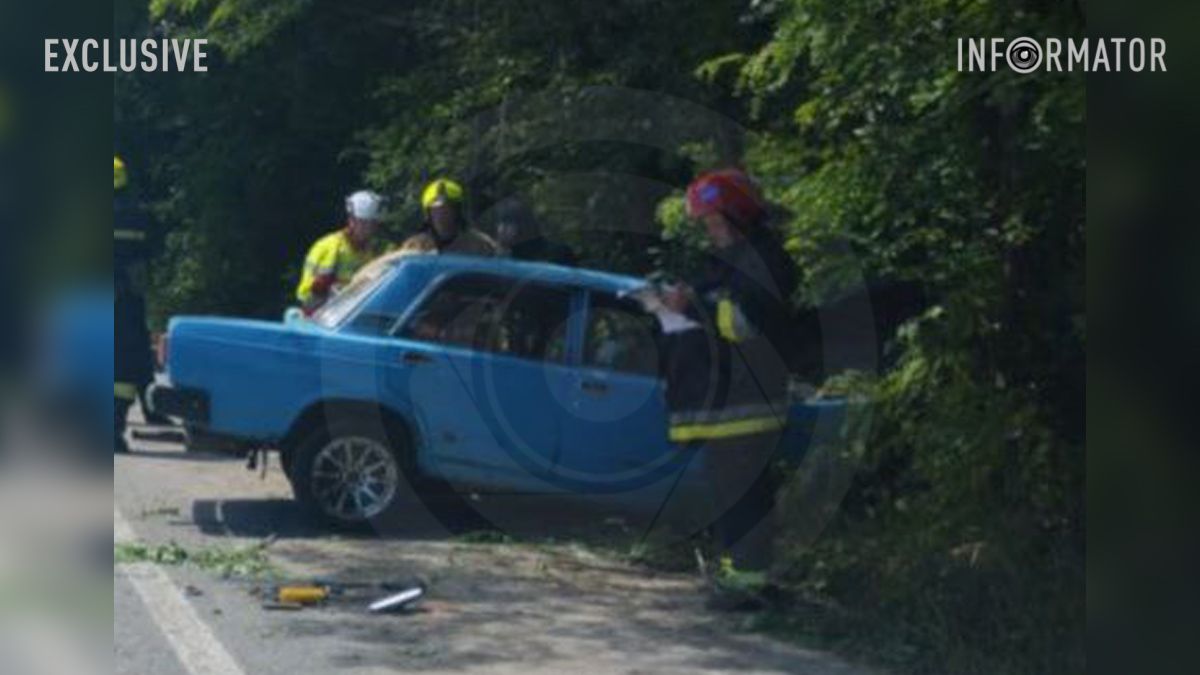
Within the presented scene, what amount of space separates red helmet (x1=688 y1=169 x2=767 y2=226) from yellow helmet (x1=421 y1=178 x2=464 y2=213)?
A: 323 cm

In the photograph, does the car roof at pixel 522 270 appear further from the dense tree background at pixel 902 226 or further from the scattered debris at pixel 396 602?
the scattered debris at pixel 396 602

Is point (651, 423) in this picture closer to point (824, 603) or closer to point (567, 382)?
point (567, 382)

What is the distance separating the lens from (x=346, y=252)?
13312 millimetres

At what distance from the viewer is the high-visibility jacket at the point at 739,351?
9.05m

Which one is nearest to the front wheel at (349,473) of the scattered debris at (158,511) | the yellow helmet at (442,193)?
the scattered debris at (158,511)

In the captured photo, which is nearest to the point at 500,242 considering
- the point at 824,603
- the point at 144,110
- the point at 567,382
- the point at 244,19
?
the point at 567,382

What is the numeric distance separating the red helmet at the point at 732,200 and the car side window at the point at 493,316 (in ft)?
6.35

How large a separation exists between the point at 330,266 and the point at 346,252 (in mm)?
156

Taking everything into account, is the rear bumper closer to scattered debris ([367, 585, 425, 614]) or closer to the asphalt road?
the asphalt road

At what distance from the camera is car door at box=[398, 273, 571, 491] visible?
1076 cm

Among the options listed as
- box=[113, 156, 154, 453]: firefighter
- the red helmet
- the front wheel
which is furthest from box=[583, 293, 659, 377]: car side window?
box=[113, 156, 154, 453]: firefighter

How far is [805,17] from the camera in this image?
Result: 8.15 metres

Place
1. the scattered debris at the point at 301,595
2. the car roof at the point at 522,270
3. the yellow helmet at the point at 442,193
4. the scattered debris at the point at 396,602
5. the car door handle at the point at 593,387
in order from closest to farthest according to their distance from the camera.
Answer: the scattered debris at the point at 396,602, the scattered debris at the point at 301,595, the car door handle at the point at 593,387, the car roof at the point at 522,270, the yellow helmet at the point at 442,193

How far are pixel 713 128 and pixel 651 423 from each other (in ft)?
5.76
